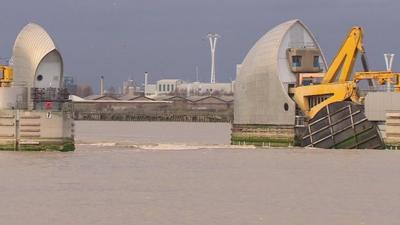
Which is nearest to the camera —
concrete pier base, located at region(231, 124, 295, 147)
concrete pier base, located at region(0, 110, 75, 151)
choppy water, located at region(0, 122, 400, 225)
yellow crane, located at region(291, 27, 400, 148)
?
choppy water, located at region(0, 122, 400, 225)

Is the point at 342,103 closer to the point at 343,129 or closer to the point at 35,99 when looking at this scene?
the point at 343,129

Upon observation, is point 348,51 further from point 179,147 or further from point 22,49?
point 22,49

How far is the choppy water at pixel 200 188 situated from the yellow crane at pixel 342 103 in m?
4.53

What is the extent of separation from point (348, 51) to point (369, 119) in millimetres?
7049

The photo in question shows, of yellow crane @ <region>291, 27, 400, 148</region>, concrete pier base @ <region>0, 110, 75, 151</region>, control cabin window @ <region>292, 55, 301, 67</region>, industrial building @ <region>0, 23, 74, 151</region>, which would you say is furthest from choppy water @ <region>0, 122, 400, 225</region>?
control cabin window @ <region>292, 55, 301, 67</region>

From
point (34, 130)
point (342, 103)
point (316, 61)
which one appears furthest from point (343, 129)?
point (34, 130)

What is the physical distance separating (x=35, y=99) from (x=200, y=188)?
24.3 m

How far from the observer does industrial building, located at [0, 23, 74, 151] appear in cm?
5572

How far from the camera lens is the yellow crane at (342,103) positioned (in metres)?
59.6

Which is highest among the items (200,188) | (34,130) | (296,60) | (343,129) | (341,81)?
(296,60)

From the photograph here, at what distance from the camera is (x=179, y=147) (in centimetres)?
6456

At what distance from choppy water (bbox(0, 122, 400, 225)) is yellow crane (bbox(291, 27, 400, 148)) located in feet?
14.9

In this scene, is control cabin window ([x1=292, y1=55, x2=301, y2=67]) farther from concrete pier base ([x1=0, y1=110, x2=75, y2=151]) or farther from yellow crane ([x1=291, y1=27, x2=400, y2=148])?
concrete pier base ([x1=0, y1=110, x2=75, y2=151])

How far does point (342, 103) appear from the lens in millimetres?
61250
